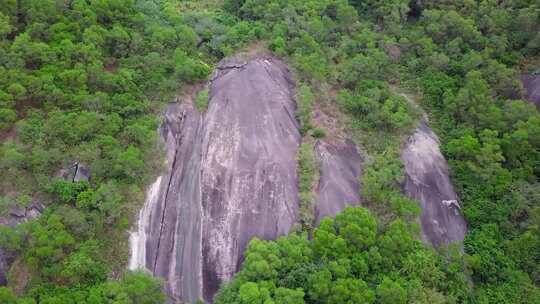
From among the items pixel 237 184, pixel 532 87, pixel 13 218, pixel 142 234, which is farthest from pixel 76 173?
pixel 532 87

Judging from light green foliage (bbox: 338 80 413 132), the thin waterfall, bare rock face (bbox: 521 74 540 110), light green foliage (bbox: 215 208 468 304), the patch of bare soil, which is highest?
bare rock face (bbox: 521 74 540 110)

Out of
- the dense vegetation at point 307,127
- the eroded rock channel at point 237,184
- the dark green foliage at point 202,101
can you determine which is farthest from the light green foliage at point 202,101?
the eroded rock channel at point 237,184

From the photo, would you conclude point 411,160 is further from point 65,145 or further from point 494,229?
point 65,145

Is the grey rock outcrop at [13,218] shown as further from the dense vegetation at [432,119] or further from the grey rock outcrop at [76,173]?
the dense vegetation at [432,119]

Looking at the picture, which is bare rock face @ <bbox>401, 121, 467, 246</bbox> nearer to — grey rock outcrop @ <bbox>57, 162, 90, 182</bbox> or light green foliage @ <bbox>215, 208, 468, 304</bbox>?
light green foliage @ <bbox>215, 208, 468, 304</bbox>

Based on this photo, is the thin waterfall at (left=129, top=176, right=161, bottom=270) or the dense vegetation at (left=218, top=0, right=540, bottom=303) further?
the thin waterfall at (left=129, top=176, right=161, bottom=270)

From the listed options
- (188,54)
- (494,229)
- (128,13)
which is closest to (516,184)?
(494,229)

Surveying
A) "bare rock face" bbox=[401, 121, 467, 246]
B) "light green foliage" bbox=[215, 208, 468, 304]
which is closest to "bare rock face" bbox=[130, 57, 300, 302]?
"light green foliage" bbox=[215, 208, 468, 304]
